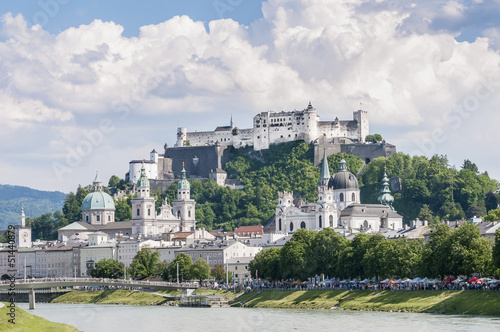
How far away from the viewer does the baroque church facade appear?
133 metres

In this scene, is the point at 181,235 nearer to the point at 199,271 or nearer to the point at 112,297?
the point at 199,271

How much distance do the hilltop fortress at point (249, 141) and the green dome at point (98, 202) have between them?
8.04 metres

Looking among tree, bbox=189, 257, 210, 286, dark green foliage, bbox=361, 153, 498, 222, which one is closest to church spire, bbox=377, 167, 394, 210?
dark green foliage, bbox=361, 153, 498, 222

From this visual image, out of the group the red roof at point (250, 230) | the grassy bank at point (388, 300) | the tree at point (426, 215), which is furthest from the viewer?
the red roof at point (250, 230)

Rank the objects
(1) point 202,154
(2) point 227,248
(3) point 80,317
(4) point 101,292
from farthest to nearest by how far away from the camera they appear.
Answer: (1) point 202,154, (2) point 227,248, (4) point 101,292, (3) point 80,317

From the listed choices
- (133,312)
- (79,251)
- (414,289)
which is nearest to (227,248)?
(79,251)

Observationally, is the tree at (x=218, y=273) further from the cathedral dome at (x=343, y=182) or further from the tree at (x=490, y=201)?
the tree at (x=490, y=201)

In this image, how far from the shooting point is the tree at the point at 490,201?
14288cm

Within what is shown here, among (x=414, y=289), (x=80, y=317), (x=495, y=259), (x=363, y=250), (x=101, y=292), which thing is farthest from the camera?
(x=101, y=292)

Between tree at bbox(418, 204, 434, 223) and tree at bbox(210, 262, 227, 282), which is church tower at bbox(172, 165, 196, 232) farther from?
tree at bbox(210, 262, 227, 282)

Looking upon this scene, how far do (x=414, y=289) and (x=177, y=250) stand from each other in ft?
195

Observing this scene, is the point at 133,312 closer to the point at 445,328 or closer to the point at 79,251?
the point at 445,328

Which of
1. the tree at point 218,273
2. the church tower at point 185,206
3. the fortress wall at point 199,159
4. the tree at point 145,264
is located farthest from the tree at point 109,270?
the fortress wall at point 199,159

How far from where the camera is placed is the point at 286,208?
138 m
